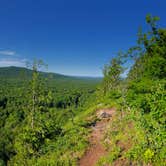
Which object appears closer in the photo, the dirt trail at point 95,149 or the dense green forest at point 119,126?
the dense green forest at point 119,126

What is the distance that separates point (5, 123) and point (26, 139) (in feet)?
205

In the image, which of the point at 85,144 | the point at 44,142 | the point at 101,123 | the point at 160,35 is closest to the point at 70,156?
the point at 85,144

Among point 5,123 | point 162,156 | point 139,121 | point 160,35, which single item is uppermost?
point 160,35

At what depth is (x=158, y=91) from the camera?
24.7ft

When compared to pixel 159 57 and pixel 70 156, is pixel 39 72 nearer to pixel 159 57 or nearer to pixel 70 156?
pixel 70 156

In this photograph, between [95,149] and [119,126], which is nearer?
[95,149]

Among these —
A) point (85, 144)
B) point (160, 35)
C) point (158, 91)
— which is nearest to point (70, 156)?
point (85, 144)

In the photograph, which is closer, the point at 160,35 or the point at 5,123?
the point at 160,35

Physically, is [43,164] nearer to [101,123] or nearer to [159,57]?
[101,123]

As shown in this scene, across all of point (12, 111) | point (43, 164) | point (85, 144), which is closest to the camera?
point (43, 164)

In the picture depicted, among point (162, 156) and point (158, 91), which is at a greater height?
point (158, 91)

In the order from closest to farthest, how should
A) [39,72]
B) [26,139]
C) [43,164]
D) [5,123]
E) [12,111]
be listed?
[43,164], [26,139], [39,72], [5,123], [12,111]

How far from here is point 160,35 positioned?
17.5 meters

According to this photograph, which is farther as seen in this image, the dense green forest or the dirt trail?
the dirt trail
